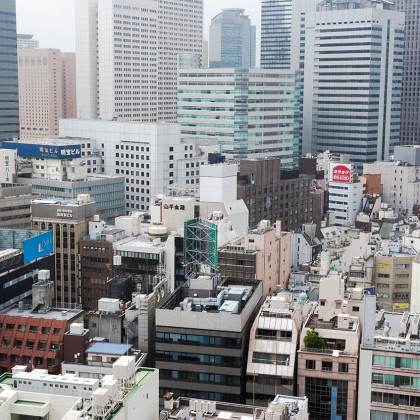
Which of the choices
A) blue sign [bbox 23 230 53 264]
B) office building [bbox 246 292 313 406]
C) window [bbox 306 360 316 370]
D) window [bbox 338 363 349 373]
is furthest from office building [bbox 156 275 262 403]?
blue sign [bbox 23 230 53 264]

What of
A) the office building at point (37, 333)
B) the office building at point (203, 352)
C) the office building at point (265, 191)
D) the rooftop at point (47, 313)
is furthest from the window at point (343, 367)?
the office building at point (265, 191)

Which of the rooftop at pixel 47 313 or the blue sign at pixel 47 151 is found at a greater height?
the blue sign at pixel 47 151

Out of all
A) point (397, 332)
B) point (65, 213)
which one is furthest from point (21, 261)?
point (397, 332)

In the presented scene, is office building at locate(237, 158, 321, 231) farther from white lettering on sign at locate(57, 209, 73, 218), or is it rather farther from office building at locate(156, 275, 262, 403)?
office building at locate(156, 275, 262, 403)

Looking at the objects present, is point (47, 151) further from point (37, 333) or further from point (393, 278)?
point (37, 333)

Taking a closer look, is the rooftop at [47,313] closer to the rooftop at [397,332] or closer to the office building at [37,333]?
the office building at [37,333]
